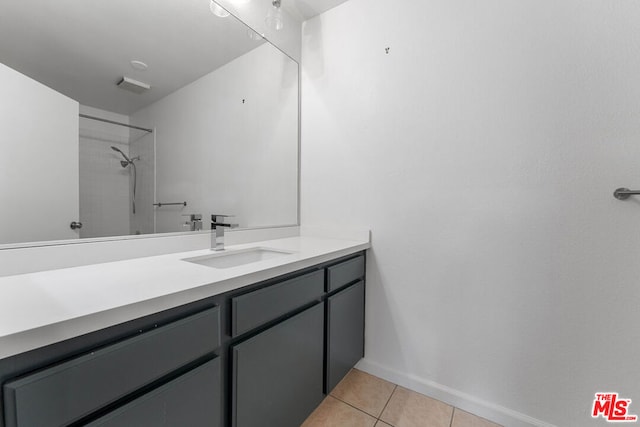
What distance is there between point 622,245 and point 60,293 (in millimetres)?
1945

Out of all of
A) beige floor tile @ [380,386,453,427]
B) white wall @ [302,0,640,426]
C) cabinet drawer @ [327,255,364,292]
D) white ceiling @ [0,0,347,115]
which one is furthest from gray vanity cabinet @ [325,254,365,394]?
white ceiling @ [0,0,347,115]

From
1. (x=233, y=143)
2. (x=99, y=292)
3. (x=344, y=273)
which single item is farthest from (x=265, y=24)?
(x=99, y=292)

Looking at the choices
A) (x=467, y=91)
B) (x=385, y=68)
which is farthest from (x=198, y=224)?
(x=467, y=91)

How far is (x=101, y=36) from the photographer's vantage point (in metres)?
1.06

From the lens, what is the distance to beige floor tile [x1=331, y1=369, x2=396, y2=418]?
142 centimetres

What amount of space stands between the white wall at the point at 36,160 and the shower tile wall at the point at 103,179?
0.10ft

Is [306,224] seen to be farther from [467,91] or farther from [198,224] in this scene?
[467,91]

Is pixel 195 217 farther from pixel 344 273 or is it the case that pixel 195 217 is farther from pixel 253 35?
pixel 253 35

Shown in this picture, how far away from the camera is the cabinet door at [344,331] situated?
4.38 feet

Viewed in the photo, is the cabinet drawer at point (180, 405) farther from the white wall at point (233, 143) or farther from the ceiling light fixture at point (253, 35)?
the ceiling light fixture at point (253, 35)

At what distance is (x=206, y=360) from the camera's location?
2.59ft

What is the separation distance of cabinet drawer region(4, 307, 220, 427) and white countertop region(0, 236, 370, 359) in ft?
0.20

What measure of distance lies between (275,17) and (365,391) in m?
2.46

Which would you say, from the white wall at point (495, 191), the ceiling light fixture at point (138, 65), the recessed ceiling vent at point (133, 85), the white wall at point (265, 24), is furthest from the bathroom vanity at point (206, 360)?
the white wall at point (265, 24)
